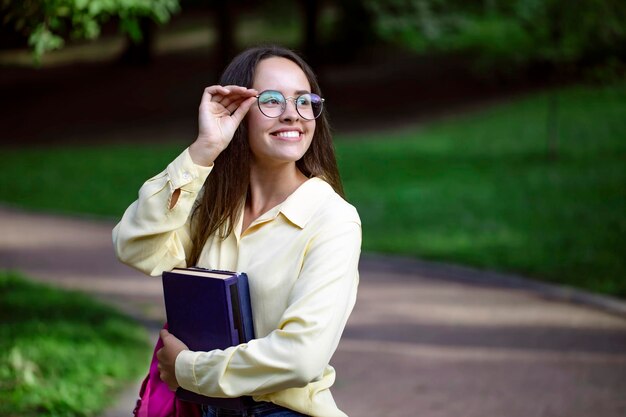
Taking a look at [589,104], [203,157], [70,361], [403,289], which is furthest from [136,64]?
[203,157]

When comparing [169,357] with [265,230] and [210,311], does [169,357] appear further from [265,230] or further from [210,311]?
[265,230]

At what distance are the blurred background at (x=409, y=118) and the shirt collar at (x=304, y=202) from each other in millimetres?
3038

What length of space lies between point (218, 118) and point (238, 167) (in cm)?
18

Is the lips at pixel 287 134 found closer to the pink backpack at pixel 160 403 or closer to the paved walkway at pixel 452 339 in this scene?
the pink backpack at pixel 160 403

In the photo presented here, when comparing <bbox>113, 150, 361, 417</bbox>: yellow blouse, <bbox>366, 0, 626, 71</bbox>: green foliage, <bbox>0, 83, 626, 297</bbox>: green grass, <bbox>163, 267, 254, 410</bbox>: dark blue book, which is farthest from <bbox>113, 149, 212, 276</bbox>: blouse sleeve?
<bbox>366, 0, 626, 71</bbox>: green foliage

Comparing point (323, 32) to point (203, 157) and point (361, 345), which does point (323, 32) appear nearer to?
point (361, 345)

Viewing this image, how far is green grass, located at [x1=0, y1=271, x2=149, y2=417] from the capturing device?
5.19m

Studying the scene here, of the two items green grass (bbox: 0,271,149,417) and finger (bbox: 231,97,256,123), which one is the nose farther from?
green grass (bbox: 0,271,149,417)

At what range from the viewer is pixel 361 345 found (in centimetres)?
705

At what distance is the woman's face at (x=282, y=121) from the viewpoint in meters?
2.49

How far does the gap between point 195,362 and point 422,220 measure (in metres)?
10.6

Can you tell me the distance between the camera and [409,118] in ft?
84.3

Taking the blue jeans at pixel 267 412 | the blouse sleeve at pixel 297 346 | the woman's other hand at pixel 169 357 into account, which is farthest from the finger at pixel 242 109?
the blue jeans at pixel 267 412

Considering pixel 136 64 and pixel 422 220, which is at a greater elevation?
pixel 422 220
